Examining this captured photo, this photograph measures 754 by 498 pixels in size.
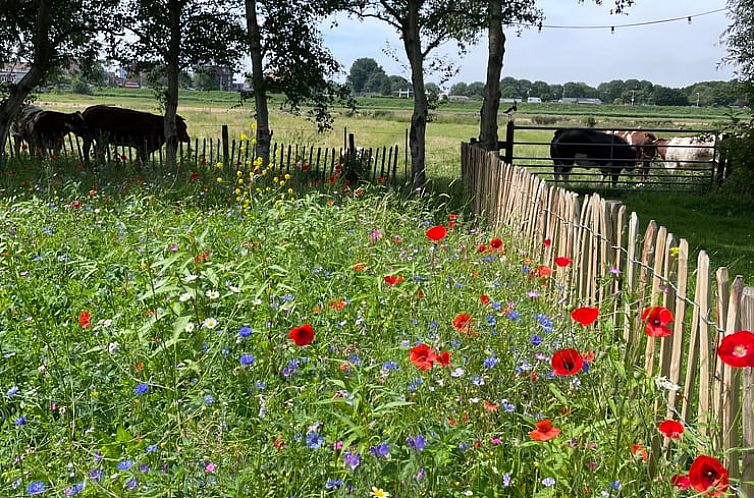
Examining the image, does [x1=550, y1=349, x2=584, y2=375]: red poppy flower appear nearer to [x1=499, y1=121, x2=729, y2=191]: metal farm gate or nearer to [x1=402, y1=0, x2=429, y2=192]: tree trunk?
[x1=402, y1=0, x2=429, y2=192]: tree trunk

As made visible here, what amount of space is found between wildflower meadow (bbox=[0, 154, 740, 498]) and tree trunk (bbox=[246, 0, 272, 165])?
30.9 feet

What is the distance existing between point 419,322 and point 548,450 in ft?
4.03

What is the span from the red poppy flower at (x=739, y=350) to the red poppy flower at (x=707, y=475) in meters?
0.26

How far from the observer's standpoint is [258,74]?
46.4ft

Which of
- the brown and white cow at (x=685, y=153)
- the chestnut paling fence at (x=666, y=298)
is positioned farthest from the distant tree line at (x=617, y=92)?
the chestnut paling fence at (x=666, y=298)

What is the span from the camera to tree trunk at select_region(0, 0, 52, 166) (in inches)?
571

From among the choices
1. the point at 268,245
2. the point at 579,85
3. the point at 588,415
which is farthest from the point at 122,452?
the point at 579,85

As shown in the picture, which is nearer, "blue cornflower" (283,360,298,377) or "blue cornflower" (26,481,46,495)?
"blue cornflower" (26,481,46,495)

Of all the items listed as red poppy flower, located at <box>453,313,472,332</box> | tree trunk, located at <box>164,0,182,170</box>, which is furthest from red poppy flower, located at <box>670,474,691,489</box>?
tree trunk, located at <box>164,0,182,170</box>

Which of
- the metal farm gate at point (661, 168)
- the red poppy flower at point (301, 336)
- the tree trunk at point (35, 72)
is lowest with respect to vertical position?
the metal farm gate at point (661, 168)

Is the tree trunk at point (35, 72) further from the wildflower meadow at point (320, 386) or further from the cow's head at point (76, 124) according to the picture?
the wildflower meadow at point (320, 386)

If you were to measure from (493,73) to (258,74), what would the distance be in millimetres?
4382

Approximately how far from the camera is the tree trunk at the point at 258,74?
550 inches

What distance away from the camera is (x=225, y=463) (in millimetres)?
2412
